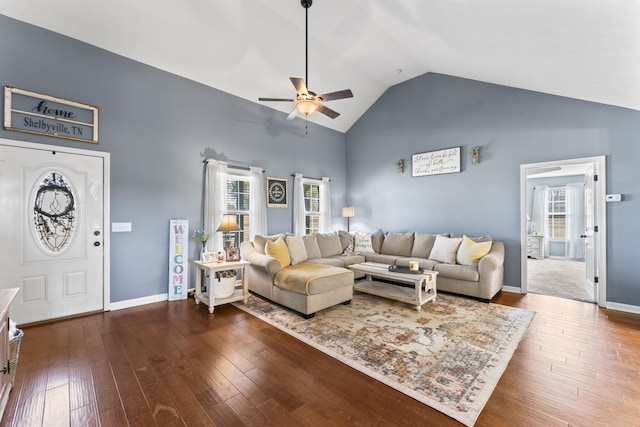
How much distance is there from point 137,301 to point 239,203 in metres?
2.17

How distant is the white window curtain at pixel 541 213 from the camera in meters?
8.20

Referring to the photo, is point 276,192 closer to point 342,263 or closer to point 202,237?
point 202,237

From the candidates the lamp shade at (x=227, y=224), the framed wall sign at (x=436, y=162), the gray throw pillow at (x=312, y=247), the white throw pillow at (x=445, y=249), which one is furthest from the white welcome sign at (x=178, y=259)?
the framed wall sign at (x=436, y=162)

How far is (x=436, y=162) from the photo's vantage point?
5395 mm

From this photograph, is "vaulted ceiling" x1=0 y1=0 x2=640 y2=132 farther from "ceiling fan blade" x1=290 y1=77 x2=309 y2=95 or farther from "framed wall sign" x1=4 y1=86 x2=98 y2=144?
"ceiling fan blade" x1=290 y1=77 x2=309 y2=95

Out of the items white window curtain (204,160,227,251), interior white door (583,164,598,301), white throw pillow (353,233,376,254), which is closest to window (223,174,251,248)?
white window curtain (204,160,227,251)

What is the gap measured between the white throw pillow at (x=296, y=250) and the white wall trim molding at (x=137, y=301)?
1.96m

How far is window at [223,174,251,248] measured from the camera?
4.90m

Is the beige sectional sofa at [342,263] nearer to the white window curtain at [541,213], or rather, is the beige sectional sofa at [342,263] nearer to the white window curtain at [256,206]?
the white window curtain at [256,206]

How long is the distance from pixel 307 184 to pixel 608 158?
16.3ft

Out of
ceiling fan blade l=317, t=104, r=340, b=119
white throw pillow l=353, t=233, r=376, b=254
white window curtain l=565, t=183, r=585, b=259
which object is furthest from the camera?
white window curtain l=565, t=183, r=585, b=259

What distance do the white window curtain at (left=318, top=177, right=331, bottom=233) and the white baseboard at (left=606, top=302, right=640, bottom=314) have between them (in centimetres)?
475

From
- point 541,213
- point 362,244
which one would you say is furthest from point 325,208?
point 541,213

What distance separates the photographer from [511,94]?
177 inches
